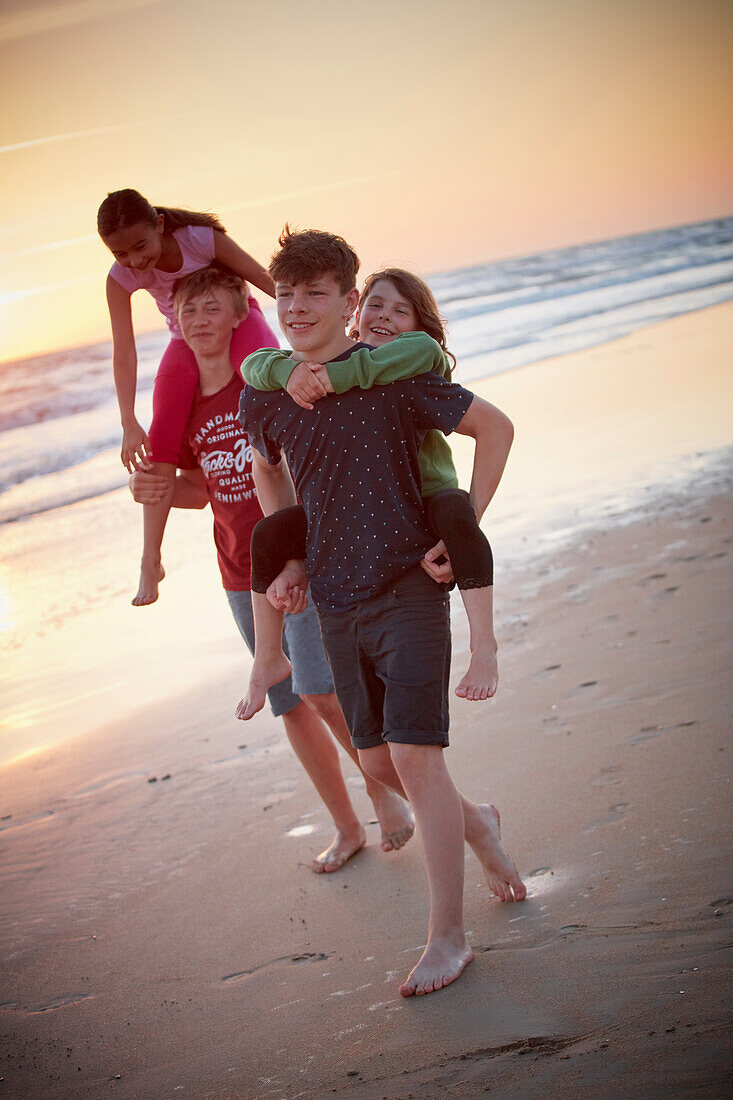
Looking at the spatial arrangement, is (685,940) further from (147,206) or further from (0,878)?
(147,206)

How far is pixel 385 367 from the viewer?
2518 millimetres

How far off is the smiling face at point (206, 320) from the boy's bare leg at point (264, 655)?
99 centimetres

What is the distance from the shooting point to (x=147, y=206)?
3.47 meters

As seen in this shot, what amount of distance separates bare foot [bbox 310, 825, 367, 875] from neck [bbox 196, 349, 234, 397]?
1666mm

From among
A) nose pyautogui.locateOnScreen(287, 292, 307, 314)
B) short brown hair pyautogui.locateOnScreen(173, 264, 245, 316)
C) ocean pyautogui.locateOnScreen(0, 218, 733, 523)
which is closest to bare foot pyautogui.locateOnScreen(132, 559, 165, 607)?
short brown hair pyautogui.locateOnScreen(173, 264, 245, 316)

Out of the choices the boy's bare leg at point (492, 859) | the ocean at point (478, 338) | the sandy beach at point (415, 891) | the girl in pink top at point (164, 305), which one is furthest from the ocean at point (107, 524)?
the boy's bare leg at point (492, 859)

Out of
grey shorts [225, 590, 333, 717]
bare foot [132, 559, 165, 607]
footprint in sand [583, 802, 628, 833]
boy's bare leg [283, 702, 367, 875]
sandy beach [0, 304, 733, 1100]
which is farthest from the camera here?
bare foot [132, 559, 165, 607]

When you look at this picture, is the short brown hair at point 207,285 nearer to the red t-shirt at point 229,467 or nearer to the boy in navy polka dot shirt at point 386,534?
the red t-shirt at point 229,467

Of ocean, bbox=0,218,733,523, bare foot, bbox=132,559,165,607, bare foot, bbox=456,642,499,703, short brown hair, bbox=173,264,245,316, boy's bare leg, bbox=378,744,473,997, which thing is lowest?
ocean, bbox=0,218,733,523

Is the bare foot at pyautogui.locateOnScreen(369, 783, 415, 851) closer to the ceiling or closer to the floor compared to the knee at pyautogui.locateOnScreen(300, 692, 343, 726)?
closer to the floor

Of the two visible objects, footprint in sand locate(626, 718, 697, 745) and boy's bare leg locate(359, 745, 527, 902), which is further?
footprint in sand locate(626, 718, 697, 745)

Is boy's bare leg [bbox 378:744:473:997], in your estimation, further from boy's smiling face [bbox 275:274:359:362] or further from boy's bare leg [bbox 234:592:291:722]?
boy's smiling face [bbox 275:274:359:362]

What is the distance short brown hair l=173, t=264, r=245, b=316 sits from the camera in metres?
3.38

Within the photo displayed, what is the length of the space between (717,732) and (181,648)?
3314 mm
